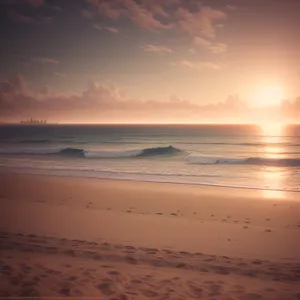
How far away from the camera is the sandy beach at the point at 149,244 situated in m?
3.27

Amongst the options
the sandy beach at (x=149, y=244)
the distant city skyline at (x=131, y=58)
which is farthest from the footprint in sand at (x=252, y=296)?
the distant city skyline at (x=131, y=58)

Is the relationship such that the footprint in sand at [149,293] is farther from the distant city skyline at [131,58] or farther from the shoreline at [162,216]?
the distant city skyline at [131,58]

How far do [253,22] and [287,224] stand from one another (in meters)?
7.92

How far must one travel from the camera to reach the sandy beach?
3.27m

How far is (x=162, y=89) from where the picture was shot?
1886cm

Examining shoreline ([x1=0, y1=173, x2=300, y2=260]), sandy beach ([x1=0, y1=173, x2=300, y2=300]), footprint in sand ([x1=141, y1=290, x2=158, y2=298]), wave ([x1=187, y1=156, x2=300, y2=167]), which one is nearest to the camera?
footprint in sand ([x1=141, y1=290, x2=158, y2=298])

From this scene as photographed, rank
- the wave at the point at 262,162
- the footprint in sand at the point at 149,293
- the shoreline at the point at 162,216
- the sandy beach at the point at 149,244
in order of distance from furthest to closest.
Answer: the wave at the point at 262,162 < the shoreline at the point at 162,216 < the sandy beach at the point at 149,244 < the footprint in sand at the point at 149,293

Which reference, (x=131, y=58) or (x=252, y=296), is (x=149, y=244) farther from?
(x=131, y=58)

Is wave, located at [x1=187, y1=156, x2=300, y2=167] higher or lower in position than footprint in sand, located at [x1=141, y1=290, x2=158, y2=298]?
higher

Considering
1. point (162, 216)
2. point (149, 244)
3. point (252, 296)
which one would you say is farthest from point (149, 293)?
point (162, 216)

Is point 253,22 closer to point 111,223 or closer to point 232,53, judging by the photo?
point 232,53

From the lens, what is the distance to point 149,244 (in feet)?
15.9

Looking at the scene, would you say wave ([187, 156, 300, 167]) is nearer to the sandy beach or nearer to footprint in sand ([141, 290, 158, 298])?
the sandy beach

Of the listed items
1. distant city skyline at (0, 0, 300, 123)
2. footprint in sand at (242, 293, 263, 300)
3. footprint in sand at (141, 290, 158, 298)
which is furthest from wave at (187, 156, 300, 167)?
footprint in sand at (141, 290, 158, 298)
